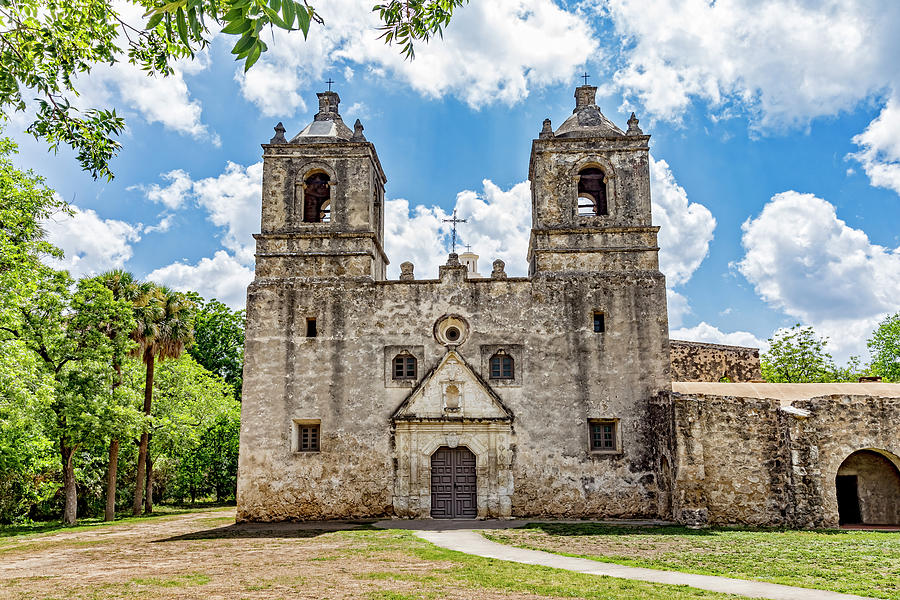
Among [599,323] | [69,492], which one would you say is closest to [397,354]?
[599,323]

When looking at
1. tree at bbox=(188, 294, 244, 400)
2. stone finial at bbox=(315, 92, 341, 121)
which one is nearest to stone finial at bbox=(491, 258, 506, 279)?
stone finial at bbox=(315, 92, 341, 121)

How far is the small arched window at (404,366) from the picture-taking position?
825 inches

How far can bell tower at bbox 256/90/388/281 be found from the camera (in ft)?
71.5

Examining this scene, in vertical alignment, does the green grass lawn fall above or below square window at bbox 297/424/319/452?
below

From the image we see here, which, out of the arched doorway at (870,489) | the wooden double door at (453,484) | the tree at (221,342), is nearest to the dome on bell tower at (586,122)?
the wooden double door at (453,484)

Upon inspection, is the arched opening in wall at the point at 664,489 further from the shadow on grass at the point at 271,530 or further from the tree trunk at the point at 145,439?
the tree trunk at the point at 145,439

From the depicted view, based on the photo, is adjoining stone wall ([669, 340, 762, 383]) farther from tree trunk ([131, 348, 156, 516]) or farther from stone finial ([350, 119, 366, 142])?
tree trunk ([131, 348, 156, 516])

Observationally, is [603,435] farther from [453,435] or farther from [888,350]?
[888,350]

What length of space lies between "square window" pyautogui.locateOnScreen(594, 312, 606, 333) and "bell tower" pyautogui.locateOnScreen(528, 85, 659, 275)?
1459 millimetres

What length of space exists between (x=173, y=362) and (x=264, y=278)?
1265 cm

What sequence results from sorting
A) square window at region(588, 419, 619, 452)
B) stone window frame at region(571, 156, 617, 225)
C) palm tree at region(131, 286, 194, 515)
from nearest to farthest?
square window at region(588, 419, 619, 452), stone window frame at region(571, 156, 617, 225), palm tree at region(131, 286, 194, 515)

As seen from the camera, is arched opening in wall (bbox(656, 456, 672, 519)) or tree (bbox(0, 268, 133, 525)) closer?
arched opening in wall (bbox(656, 456, 672, 519))

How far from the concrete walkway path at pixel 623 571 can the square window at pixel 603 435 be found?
18.1 feet

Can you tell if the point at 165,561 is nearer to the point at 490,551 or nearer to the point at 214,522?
the point at 490,551
